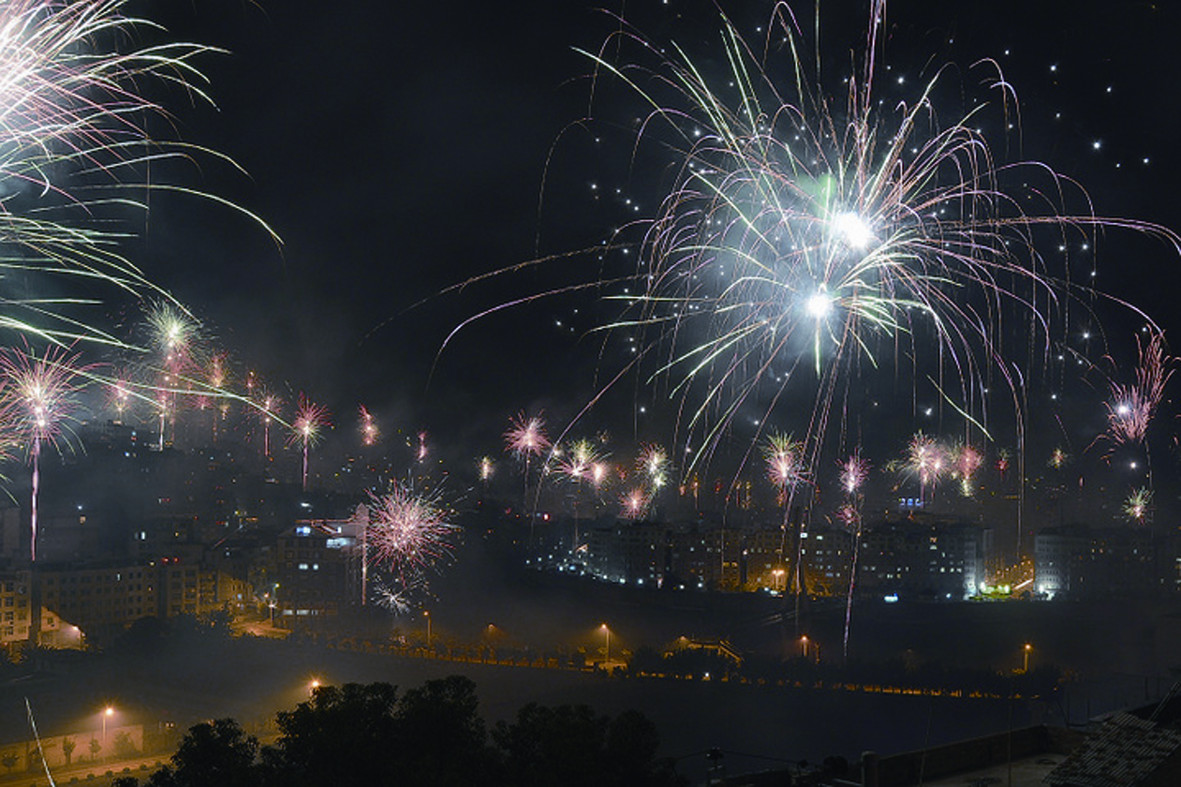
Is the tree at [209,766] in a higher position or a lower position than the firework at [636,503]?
lower

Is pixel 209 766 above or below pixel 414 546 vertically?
below

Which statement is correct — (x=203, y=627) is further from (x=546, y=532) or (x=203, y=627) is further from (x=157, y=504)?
(x=546, y=532)

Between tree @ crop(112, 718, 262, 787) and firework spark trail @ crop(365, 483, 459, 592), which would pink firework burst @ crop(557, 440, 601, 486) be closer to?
firework spark trail @ crop(365, 483, 459, 592)

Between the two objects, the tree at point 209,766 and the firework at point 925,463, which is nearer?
the tree at point 209,766

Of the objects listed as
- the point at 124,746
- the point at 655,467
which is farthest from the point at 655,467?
the point at 124,746

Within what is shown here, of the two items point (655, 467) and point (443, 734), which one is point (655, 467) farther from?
point (443, 734)

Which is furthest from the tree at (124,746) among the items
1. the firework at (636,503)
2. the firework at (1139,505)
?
the firework at (1139,505)

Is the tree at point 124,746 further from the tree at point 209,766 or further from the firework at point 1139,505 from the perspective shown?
the firework at point 1139,505

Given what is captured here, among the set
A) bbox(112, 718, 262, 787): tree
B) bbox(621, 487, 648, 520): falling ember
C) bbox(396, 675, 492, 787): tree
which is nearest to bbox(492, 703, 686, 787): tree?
bbox(396, 675, 492, 787): tree

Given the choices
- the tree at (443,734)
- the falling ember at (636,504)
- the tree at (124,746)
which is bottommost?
the tree at (124,746)
